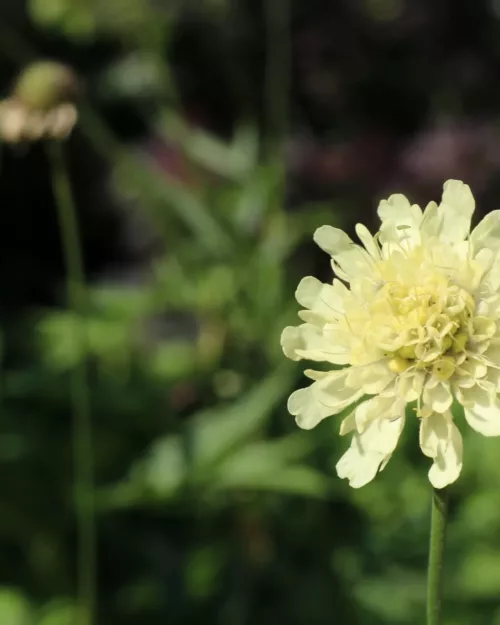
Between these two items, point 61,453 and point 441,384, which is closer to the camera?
point 441,384

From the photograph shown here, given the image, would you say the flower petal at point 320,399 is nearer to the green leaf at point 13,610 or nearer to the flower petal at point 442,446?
the flower petal at point 442,446

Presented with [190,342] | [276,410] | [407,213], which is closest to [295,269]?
[190,342]

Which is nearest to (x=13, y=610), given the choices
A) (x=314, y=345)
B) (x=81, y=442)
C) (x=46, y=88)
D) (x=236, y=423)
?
(x=81, y=442)

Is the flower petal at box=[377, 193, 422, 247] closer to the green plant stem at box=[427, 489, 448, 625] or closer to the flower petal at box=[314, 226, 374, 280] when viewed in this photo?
the flower petal at box=[314, 226, 374, 280]

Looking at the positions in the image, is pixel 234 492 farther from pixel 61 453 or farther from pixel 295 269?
pixel 295 269

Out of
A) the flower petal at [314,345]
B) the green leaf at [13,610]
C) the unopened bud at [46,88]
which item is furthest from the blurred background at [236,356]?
the flower petal at [314,345]

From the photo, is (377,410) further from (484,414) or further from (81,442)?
(81,442)
